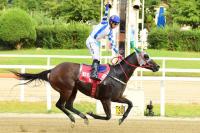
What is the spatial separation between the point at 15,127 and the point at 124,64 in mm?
2041

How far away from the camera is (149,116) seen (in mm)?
11094

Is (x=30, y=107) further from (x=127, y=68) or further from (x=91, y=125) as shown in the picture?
(x=127, y=68)

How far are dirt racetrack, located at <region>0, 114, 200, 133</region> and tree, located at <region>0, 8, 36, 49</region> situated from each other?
26032 millimetres

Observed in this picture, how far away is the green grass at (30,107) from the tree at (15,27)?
24440 millimetres

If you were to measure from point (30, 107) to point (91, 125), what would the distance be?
2.51 metres

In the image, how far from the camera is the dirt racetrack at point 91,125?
9.04 meters

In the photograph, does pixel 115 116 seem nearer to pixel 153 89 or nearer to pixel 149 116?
pixel 149 116

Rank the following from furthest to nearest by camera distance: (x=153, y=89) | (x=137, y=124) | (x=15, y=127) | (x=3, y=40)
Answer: (x=3, y=40)
(x=153, y=89)
(x=137, y=124)
(x=15, y=127)

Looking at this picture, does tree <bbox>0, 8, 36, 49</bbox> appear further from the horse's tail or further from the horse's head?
the horse's head

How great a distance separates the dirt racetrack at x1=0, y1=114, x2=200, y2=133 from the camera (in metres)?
9.04

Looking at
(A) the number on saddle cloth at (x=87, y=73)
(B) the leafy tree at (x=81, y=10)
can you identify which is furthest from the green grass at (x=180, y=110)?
(B) the leafy tree at (x=81, y=10)

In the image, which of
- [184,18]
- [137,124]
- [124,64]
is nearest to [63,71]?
[124,64]

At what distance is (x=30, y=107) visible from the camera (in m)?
11.8

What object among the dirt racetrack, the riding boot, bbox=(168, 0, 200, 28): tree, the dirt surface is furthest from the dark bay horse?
bbox=(168, 0, 200, 28): tree
